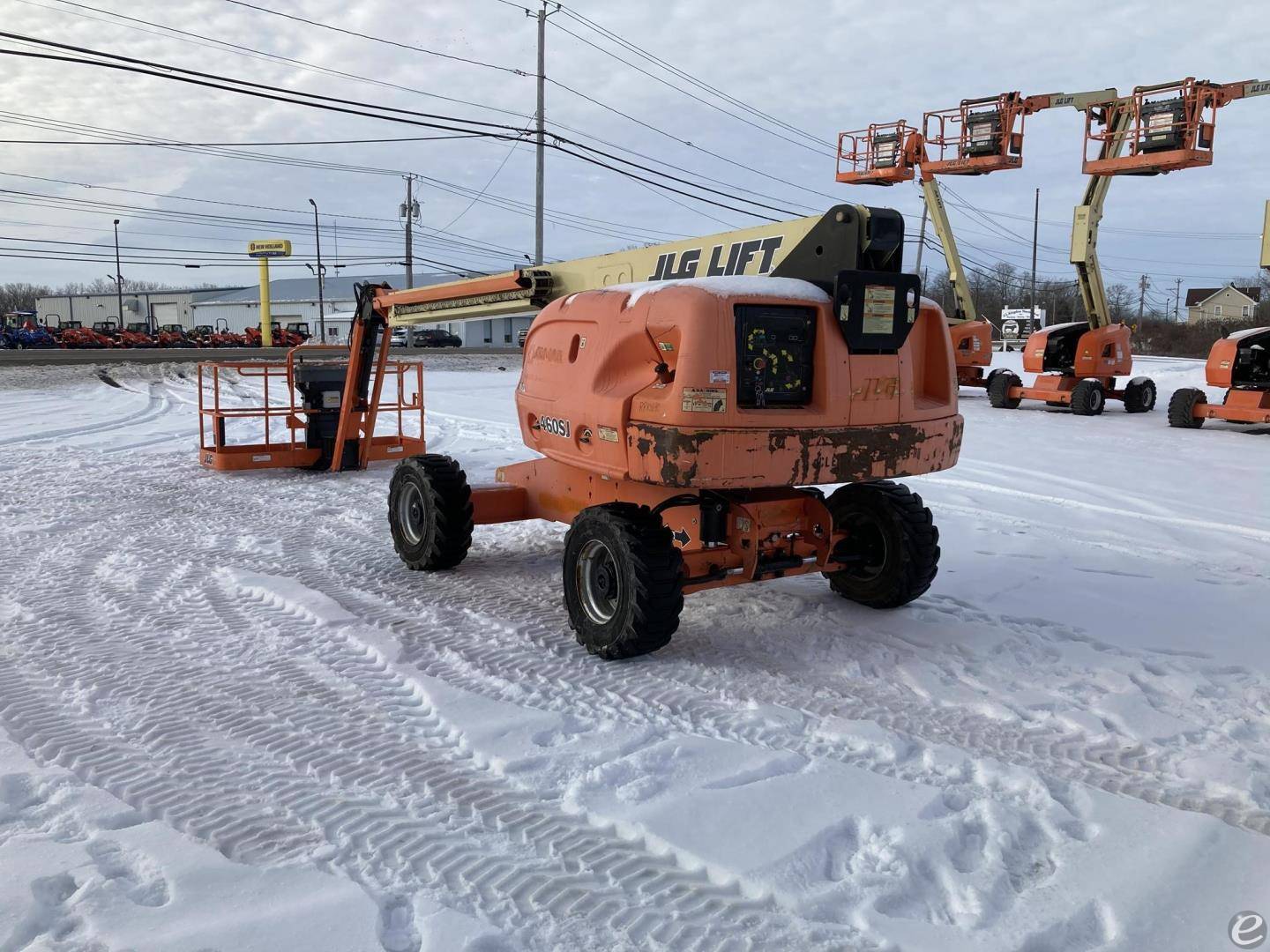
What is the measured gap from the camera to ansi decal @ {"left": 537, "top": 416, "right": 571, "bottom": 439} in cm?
560

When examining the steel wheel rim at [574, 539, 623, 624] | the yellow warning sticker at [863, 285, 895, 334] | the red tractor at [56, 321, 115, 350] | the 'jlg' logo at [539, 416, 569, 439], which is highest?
the red tractor at [56, 321, 115, 350]

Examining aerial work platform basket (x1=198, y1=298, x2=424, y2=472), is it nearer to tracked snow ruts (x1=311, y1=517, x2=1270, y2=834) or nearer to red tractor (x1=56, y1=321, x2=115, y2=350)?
tracked snow ruts (x1=311, y1=517, x2=1270, y2=834)

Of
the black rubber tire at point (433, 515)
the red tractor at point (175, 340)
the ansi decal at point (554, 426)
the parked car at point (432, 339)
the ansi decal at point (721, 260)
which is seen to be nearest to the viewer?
the ansi decal at point (721, 260)

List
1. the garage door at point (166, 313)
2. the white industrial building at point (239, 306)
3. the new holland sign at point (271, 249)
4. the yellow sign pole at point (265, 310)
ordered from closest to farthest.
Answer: the yellow sign pole at point (265, 310) → the new holland sign at point (271, 249) → the white industrial building at point (239, 306) → the garage door at point (166, 313)

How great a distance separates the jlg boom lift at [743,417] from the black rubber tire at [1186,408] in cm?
1270

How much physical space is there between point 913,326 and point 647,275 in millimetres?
1732

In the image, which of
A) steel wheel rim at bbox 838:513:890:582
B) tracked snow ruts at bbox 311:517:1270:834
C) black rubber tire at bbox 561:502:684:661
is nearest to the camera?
tracked snow ruts at bbox 311:517:1270:834

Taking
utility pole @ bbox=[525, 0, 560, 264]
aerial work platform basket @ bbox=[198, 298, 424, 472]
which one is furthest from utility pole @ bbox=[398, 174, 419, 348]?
aerial work platform basket @ bbox=[198, 298, 424, 472]

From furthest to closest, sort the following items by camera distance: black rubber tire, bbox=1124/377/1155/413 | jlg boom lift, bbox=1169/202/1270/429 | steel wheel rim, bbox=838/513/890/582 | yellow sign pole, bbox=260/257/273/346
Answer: yellow sign pole, bbox=260/257/273/346 < black rubber tire, bbox=1124/377/1155/413 < jlg boom lift, bbox=1169/202/1270/429 < steel wheel rim, bbox=838/513/890/582

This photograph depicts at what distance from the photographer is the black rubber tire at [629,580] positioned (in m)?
4.80

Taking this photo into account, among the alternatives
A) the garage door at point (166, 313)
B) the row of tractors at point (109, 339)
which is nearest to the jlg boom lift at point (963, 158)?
the row of tractors at point (109, 339)

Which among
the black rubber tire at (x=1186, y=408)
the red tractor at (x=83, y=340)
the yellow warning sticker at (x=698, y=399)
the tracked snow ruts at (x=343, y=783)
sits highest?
the red tractor at (x=83, y=340)

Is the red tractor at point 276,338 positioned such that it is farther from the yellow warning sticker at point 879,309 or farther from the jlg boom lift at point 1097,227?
the yellow warning sticker at point 879,309

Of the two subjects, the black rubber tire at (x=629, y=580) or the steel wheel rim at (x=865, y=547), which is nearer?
the black rubber tire at (x=629, y=580)
